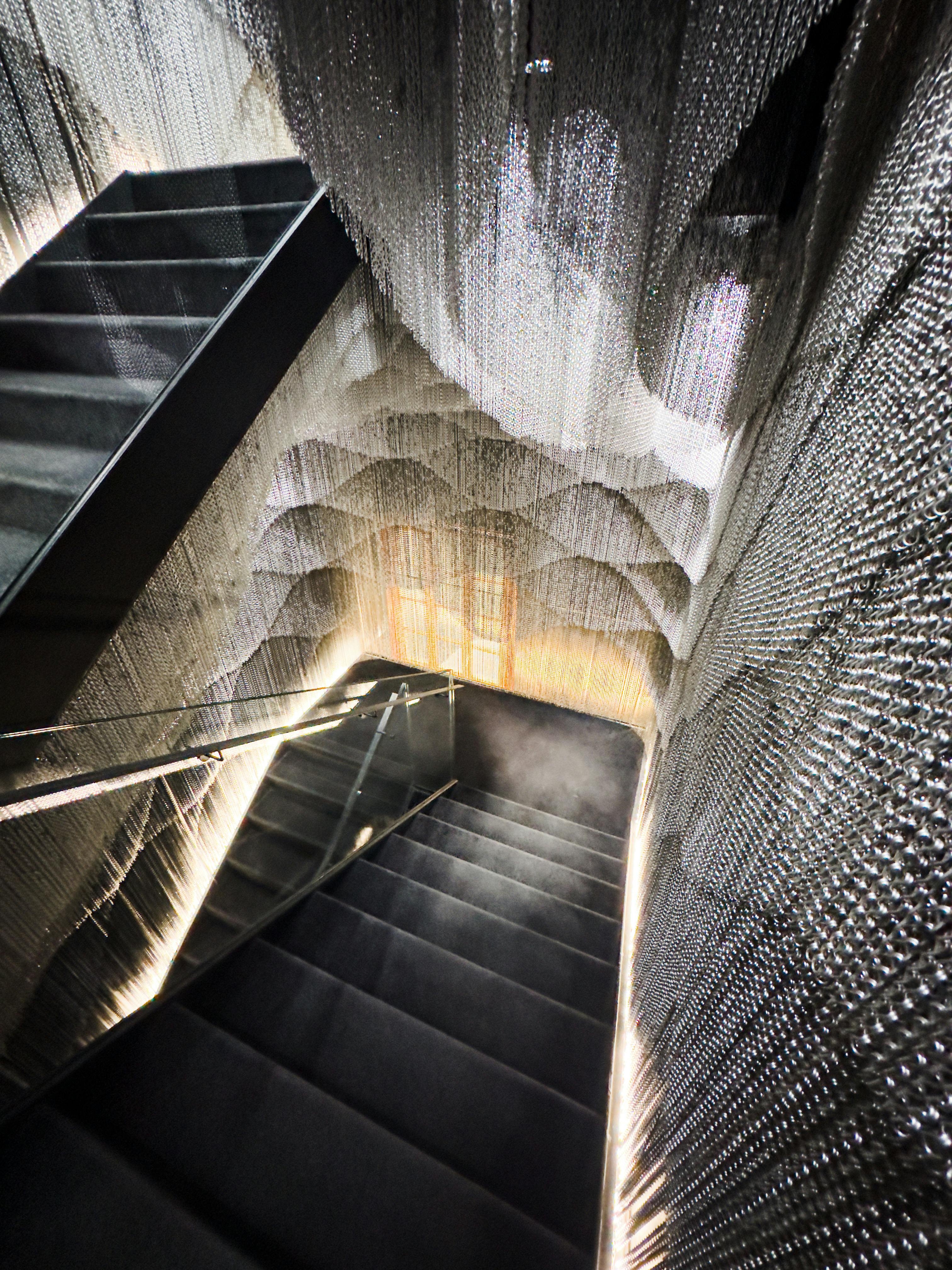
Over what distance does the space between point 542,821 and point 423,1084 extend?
106 inches

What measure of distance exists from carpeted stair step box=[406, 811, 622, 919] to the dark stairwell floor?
1.48ft

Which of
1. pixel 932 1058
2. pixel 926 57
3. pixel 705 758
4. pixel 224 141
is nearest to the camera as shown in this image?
pixel 932 1058

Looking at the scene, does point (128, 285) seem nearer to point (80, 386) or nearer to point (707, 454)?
point (80, 386)

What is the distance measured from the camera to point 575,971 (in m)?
2.43

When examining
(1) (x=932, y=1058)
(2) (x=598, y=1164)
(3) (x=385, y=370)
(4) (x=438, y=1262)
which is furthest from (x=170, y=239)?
(2) (x=598, y=1164)

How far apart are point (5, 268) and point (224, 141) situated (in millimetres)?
1235

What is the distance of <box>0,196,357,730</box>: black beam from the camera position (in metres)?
1.70

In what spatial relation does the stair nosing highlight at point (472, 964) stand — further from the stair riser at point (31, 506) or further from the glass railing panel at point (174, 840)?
the stair riser at point (31, 506)

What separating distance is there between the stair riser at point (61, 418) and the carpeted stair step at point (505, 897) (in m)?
2.56

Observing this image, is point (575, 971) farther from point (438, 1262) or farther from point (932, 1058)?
point (932, 1058)

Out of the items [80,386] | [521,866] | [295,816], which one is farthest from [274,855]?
[80,386]

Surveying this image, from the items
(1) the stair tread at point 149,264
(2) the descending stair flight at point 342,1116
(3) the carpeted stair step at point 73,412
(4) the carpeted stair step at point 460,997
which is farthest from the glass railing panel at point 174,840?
(1) the stair tread at point 149,264

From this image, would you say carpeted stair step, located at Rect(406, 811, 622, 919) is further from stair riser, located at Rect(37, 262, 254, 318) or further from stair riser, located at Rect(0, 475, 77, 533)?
stair riser, located at Rect(37, 262, 254, 318)

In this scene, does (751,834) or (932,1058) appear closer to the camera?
(932,1058)
